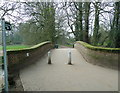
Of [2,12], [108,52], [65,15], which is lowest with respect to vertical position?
[108,52]

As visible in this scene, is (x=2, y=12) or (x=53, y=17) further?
(x=53, y=17)

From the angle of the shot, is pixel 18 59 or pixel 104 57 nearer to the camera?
pixel 18 59

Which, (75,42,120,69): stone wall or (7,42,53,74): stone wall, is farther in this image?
(75,42,120,69): stone wall

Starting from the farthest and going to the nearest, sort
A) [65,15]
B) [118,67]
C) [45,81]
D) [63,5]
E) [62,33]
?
[62,33]
[65,15]
[63,5]
[118,67]
[45,81]

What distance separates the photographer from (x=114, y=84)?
149 inches

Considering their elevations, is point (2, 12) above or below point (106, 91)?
above

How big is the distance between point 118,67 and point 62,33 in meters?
15.3

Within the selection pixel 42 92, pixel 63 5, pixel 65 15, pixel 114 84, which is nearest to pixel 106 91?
pixel 114 84

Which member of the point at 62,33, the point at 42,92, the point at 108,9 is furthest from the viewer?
the point at 62,33

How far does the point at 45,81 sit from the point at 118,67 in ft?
12.2

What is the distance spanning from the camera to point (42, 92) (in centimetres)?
324

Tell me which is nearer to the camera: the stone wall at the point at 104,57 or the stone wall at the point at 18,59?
the stone wall at the point at 18,59

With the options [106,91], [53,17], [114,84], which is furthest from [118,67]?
[53,17]

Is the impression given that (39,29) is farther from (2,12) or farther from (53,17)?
(2,12)
